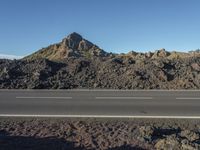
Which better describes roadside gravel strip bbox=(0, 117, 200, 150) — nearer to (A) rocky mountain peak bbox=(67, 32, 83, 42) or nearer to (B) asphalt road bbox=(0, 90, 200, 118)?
(B) asphalt road bbox=(0, 90, 200, 118)

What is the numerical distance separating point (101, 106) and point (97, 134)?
175 inches

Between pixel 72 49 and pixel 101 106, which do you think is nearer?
pixel 101 106

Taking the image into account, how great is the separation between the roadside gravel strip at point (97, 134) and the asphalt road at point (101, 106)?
3.56 ft

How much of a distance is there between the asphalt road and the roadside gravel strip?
108 centimetres

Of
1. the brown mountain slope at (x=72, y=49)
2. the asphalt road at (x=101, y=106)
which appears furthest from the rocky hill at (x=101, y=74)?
the brown mountain slope at (x=72, y=49)

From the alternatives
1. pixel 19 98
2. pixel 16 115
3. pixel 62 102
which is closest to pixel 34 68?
pixel 19 98

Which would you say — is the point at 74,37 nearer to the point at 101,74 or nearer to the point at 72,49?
the point at 72,49

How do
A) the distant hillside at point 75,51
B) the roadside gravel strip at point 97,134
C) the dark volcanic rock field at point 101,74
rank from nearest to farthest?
the roadside gravel strip at point 97,134, the dark volcanic rock field at point 101,74, the distant hillside at point 75,51

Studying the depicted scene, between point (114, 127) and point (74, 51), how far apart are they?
2730cm

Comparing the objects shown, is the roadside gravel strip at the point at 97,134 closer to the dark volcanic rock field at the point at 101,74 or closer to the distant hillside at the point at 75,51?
the dark volcanic rock field at the point at 101,74

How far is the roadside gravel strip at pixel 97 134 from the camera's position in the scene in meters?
8.84

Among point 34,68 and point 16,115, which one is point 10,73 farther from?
point 16,115

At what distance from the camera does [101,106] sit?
46.4 ft

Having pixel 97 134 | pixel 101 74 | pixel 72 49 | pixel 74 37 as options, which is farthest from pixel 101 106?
pixel 74 37
